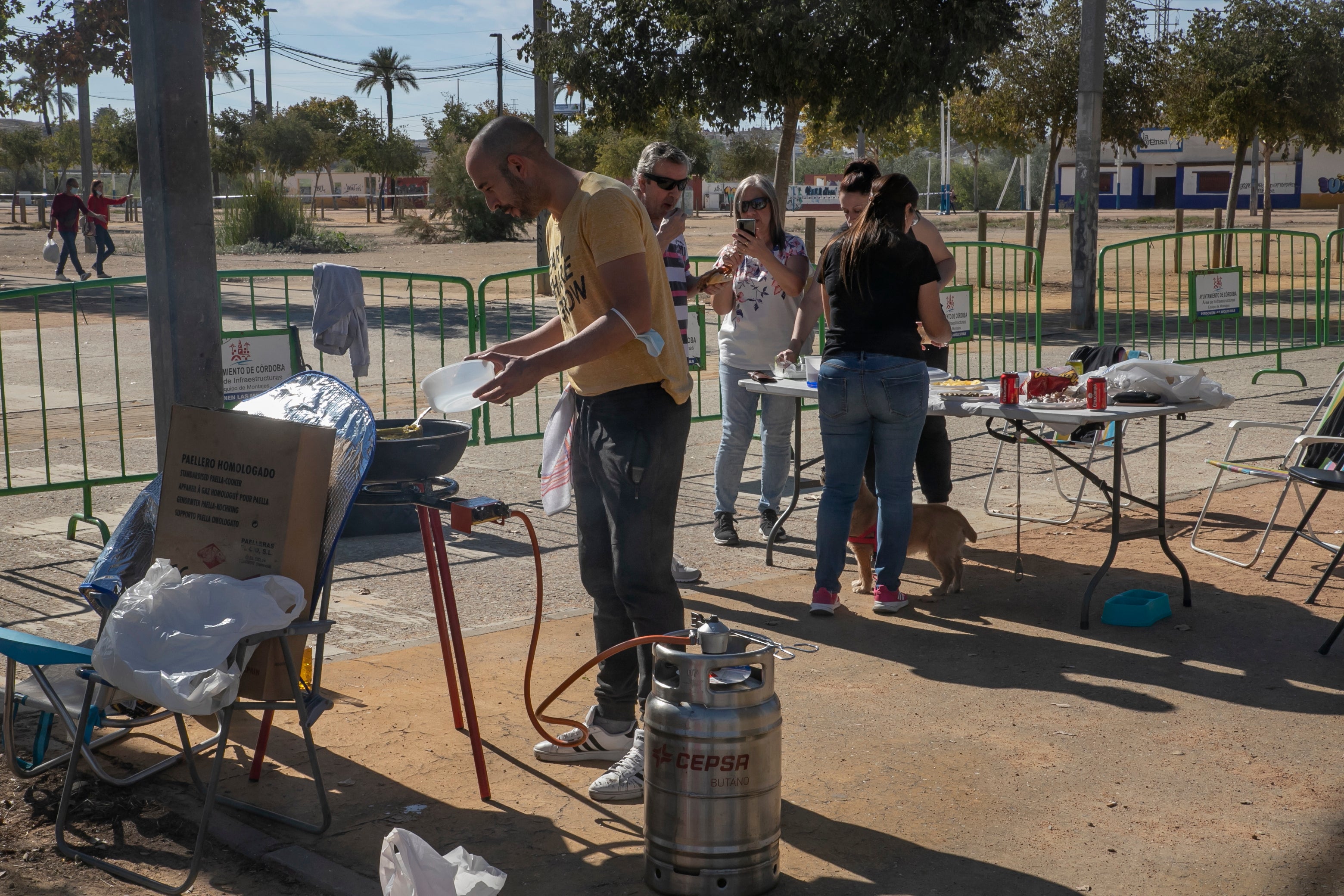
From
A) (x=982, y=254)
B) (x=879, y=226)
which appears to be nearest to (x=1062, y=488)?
(x=879, y=226)

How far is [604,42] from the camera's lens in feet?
54.2

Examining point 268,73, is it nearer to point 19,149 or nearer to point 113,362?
point 19,149

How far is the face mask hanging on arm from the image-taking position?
3.44 metres

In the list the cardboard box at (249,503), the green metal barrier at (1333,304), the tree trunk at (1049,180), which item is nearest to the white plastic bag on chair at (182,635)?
the cardboard box at (249,503)

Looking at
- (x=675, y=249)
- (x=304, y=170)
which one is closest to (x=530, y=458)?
(x=675, y=249)

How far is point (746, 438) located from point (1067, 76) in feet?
57.3

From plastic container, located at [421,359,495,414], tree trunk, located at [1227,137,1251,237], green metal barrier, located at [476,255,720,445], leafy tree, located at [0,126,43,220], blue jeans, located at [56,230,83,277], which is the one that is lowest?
green metal barrier, located at [476,255,720,445]

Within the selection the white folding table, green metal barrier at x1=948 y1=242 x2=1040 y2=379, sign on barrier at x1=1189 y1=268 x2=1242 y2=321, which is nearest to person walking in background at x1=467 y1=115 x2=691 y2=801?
the white folding table

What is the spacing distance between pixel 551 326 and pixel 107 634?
1.68 meters

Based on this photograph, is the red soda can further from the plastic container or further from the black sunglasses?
the plastic container

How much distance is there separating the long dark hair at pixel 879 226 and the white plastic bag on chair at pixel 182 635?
2.67 meters

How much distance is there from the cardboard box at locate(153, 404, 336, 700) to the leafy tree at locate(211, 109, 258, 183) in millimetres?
57535

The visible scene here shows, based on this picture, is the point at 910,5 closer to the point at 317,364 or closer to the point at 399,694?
the point at 317,364

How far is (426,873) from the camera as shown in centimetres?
288
